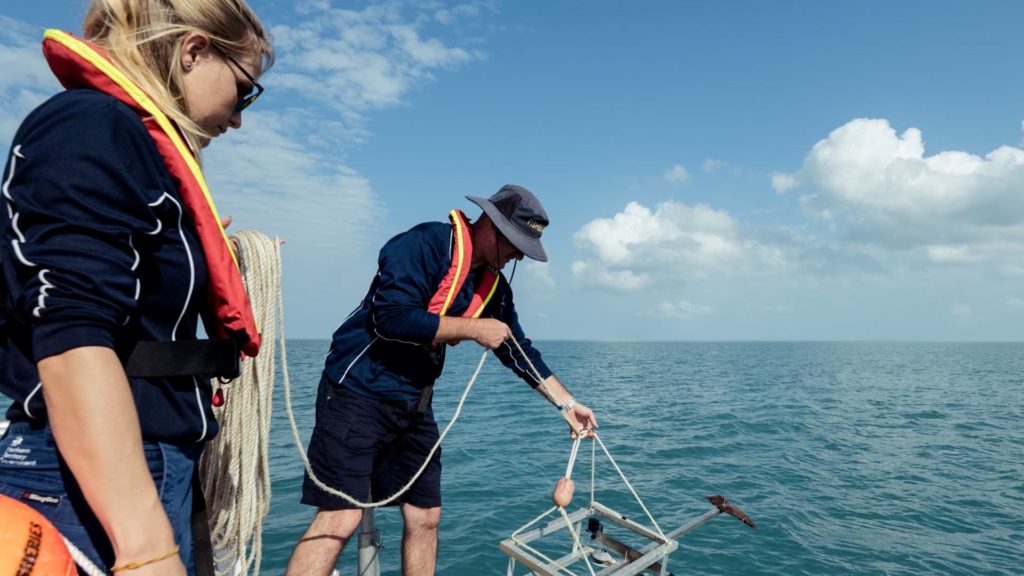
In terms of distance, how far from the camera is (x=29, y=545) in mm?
991

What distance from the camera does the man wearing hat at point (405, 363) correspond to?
2.91m

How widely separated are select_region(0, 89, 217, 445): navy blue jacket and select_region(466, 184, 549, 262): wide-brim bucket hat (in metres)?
2.11

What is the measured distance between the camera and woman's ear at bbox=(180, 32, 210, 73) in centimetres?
128

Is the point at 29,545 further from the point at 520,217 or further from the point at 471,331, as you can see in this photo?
the point at 520,217

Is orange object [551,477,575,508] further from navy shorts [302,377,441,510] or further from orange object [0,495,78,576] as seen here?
orange object [0,495,78,576]

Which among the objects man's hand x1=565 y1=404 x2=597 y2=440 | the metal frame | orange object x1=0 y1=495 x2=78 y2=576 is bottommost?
the metal frame

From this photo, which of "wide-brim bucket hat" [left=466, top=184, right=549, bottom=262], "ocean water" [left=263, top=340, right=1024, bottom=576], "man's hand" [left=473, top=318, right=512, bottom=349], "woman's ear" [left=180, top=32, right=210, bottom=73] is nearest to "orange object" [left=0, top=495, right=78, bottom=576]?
"woman's ear" [left=180, top=32, right=210, bottom=73]

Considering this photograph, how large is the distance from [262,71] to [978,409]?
3242 centimetres

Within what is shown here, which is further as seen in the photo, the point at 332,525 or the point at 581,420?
the point at 581,420

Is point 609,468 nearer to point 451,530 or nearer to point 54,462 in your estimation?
point 451,530

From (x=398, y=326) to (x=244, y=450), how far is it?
938 millimetres

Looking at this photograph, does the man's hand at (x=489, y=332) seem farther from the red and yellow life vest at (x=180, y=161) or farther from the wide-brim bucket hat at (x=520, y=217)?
the red and yellow life vest at (x=180, y=161)

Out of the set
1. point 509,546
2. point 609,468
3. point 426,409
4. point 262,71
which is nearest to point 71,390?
point 262,71

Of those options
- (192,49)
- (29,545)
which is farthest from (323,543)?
(192,49)
